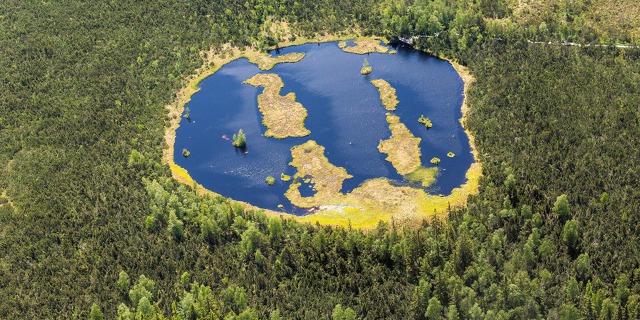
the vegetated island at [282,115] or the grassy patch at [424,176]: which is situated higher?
the grassy patch at [424,176]

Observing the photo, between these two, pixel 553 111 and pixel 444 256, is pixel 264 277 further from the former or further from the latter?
pixel 553 111

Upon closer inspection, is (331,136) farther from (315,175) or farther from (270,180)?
(270,180)

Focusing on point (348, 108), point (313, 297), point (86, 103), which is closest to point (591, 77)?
point (348, 108)

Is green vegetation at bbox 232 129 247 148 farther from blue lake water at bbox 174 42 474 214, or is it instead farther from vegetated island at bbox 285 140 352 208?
vegetated island at bbox 285 140 352 208

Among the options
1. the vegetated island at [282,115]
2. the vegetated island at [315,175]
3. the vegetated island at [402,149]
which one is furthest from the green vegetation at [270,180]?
the vegetated island at [402,149]

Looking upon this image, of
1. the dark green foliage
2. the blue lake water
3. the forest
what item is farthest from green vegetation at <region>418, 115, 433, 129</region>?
the dark green foliage

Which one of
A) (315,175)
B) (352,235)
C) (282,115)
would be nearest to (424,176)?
(315,175)

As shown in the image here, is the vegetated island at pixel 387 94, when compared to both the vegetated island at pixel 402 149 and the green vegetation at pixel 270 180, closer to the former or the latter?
the vegetated island at pixel 402 149
